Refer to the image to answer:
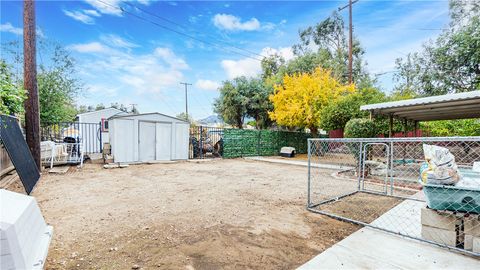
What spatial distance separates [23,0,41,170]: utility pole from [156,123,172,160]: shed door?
4.64 meters

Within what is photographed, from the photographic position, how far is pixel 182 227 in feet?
11.0

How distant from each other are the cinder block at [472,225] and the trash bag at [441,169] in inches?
16.7

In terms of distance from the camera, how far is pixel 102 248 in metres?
2.71

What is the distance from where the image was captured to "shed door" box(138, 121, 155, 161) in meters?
10.6

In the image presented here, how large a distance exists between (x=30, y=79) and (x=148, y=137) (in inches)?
185

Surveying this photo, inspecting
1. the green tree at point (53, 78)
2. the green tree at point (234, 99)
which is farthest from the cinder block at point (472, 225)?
the green tree at point (234, 99)

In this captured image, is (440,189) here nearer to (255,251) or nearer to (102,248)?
(255,251)

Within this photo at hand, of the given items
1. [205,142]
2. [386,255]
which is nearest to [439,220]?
[386,255]

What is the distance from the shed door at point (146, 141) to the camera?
10.6 m

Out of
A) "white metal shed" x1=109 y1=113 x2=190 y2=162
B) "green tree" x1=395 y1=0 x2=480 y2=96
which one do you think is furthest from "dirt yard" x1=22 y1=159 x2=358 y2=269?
"green tree" x1=395 y1=0 x2=480 y2=96

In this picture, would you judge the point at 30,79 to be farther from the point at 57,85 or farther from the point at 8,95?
the point at 57,85

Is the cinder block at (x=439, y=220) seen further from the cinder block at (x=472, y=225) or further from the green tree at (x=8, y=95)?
the green tree at (x=8, y=95)

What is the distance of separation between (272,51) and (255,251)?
2554 centimetres

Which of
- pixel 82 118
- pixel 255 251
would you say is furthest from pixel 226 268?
pixel 82 118
